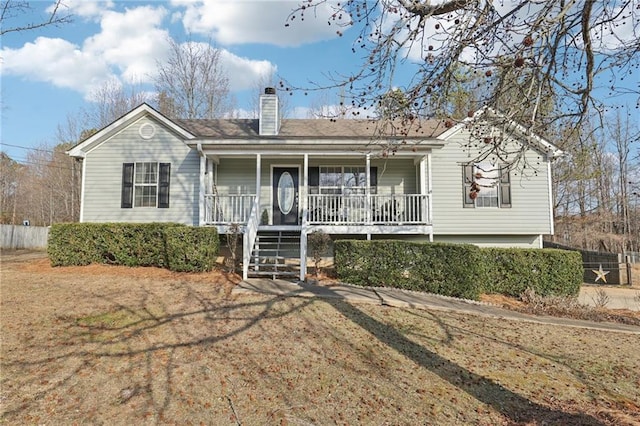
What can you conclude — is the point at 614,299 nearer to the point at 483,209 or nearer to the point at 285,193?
the point at 483,209

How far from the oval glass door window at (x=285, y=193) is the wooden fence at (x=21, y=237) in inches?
549

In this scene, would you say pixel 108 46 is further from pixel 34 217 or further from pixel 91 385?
pixel 34 217

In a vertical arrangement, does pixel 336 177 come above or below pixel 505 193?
above

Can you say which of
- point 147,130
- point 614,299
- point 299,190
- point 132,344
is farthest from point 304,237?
point 614,299

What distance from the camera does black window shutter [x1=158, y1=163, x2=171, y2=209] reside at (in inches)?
468

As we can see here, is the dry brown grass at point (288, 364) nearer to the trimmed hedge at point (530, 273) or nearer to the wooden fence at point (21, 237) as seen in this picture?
the trimmed hedge at point (530, 273)

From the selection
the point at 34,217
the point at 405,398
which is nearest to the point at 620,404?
the point at 405,398

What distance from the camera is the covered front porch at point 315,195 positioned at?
11.1 m

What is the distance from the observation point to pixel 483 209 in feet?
39.4

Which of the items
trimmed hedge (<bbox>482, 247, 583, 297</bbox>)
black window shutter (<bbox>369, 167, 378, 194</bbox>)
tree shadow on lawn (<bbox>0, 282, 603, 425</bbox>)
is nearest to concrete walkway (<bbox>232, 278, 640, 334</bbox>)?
A: tree shadow on lawn (<bbox>0, 282, 603, 425</bbox>)

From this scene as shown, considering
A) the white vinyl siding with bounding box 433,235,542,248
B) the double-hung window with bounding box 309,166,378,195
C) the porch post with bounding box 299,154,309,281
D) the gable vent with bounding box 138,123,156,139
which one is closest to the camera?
the porch post with bounding box 299,154,309,281

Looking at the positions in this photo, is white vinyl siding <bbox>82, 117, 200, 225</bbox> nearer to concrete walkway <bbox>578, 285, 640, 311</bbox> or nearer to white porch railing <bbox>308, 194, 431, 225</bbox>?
white porch railing <bbox>308, 194, 431, 225</bbox>

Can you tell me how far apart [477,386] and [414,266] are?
14.0 ft

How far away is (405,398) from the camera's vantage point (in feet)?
13.4
